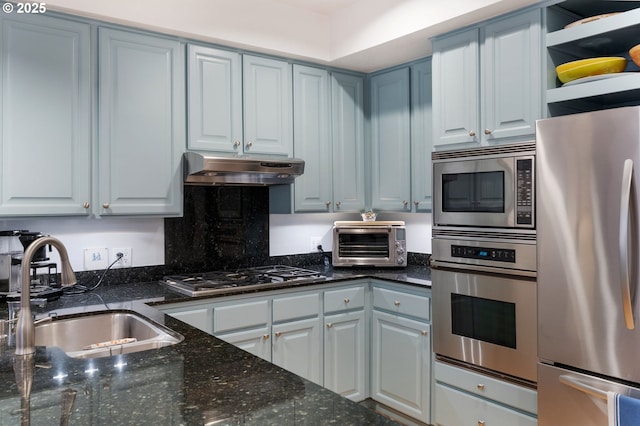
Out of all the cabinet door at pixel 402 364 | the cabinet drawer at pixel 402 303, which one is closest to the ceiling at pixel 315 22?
the cabinet drawer at pixel 402 303

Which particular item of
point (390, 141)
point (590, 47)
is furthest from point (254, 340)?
point (590, 47)

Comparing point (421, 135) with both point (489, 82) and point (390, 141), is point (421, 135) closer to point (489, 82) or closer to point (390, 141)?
point (390, 141)

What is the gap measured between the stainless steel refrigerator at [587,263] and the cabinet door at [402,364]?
757 mm

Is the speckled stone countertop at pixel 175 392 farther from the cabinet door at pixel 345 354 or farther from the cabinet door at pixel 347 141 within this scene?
the cabinet door at pixel 347 141

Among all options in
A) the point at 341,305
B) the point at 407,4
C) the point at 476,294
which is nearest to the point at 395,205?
the point at 341,305

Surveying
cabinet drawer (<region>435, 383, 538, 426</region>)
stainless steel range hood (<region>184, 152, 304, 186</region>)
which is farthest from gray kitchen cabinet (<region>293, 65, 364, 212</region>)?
cabinet drawer (<region>435, 383, 538, 426</region>)

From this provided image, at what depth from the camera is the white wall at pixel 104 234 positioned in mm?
2764

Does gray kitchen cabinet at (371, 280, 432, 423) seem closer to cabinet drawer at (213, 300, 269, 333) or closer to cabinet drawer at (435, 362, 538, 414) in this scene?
cabinet drawer at (435, 362, 538, 414)

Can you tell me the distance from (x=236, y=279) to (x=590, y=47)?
225 cm

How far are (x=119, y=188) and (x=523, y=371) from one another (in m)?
2.20

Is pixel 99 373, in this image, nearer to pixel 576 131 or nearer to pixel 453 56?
pixel 576 131

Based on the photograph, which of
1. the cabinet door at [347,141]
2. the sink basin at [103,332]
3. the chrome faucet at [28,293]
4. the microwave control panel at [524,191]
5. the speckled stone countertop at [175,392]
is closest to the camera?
the speckled stone countertop at [175,392]

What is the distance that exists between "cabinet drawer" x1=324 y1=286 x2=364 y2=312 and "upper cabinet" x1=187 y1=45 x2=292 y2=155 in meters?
0.95

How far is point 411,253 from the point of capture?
12.3ft
